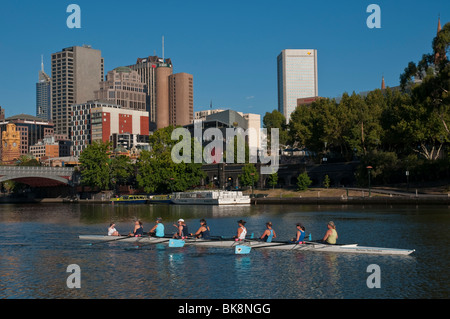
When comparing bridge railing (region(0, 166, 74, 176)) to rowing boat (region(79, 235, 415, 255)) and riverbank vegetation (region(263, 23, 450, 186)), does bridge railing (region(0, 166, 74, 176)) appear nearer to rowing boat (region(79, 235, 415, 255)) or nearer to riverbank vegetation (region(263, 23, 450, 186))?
riverbank vegetation (region(263, 23, 450, 186))

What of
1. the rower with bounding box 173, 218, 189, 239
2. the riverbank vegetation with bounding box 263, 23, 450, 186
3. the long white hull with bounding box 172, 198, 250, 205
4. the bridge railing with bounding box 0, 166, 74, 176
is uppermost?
the riverbank vegetation with bounding box 263, 23, 450, 186

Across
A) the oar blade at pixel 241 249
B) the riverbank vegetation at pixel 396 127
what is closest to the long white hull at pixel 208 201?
the riverbank vegetation at pixel 396 127

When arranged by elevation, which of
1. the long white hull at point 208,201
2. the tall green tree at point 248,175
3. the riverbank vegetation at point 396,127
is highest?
the riverbank vegetation at point 396,127

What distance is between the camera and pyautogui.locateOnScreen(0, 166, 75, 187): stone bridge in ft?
421

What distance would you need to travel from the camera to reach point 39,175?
134875mm

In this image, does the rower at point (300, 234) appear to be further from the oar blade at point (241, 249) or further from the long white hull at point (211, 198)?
the long white hull at point (211, 198)

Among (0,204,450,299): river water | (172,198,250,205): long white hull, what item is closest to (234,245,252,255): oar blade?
(0,204,450,299): river water

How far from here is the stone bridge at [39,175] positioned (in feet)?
421

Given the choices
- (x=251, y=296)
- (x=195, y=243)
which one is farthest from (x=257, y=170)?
(x=251, y=296)

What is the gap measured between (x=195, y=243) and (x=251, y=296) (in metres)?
15.3

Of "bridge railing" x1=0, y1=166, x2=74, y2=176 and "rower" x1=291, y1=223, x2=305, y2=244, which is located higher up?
"bridge railing" x1=0, y1=166, x2=74, y2=176

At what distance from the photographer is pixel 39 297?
2442cm
